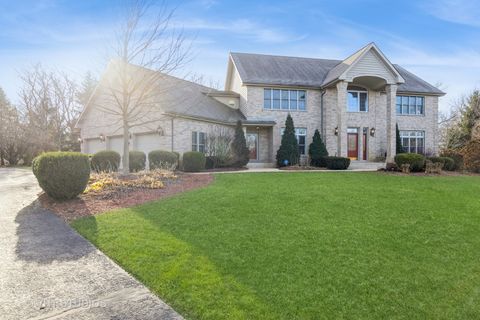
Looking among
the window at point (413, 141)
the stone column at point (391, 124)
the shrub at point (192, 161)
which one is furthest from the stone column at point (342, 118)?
the shrub at point (192, 161)

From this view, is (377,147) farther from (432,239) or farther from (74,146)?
(74,146)

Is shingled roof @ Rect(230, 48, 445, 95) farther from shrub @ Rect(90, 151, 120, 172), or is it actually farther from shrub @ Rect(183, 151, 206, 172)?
shrub @ Rect(90, 151, 120, 172)

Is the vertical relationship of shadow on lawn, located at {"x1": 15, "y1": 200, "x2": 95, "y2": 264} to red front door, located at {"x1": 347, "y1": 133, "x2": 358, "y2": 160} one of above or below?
below

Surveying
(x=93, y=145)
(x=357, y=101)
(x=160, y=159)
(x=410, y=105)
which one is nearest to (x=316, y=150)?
(x=357, y=101)

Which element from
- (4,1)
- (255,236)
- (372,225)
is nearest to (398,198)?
(372,225)

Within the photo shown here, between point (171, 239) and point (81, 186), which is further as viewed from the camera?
point (81, 186)

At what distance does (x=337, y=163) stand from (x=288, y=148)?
316 cm

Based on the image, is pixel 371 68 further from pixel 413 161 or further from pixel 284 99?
pixel 413 161

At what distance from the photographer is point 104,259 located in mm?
5117

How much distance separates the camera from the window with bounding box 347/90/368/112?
23.0 m

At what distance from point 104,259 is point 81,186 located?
4.59 meters

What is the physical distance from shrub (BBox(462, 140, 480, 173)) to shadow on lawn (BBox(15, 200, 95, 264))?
19.6 metres

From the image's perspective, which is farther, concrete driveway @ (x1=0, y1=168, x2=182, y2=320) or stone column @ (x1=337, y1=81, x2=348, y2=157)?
stone column @ (x1=337, y1=81, x2=348, y2=157)

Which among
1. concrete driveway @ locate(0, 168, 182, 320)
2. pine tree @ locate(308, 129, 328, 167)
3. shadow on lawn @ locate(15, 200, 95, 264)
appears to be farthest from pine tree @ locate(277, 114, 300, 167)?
concrete driveway @ locate(0, 168, 182, 320)
